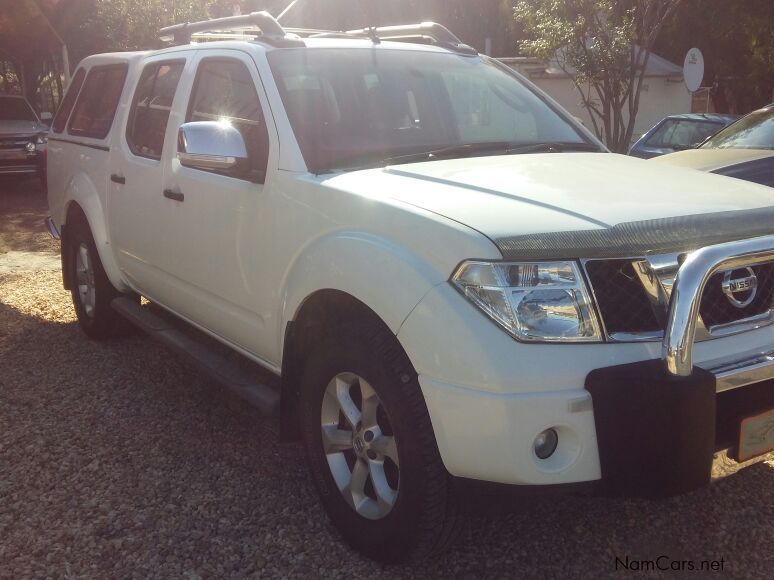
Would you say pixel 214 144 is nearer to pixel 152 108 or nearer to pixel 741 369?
pixel 152 108

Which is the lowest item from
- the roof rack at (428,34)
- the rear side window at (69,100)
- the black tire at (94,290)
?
the black tire at (94,290)

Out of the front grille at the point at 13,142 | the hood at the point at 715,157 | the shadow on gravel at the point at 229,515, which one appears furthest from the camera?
the front grille at the point at 13,142

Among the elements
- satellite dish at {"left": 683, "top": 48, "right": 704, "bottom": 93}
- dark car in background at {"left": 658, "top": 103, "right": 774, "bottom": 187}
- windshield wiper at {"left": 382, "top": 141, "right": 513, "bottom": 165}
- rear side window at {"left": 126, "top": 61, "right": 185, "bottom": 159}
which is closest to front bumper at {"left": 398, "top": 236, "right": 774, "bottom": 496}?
windshield wiper at {"left": 382, "top": 141, "right": 513, "bottom": 165}

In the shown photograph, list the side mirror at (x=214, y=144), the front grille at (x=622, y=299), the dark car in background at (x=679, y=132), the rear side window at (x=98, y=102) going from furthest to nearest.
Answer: the dark car in background at (x=679, y=132)
the rear side window at (x=98, y=102)
the side mirror at (x=214, y=144)
the front grille at (x=622, y=299)

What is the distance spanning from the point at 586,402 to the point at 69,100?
16.4 feet

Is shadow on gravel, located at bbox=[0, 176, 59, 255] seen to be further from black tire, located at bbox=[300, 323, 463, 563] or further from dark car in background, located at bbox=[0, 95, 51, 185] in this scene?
black tire, located at bbox=[300, 323, 463, 563]

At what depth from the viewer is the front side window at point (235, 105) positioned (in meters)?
3.64

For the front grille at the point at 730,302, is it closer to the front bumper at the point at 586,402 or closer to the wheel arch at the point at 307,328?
the front bumper at the point at 586,402

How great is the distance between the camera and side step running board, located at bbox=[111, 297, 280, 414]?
355 cm

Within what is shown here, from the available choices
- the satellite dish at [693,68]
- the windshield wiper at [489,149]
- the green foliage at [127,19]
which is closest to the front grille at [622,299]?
the windshield wiper at [489,149]

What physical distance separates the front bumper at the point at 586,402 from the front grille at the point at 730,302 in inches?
6.9

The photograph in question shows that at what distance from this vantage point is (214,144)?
3490 mm

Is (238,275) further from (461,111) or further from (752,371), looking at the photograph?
(752,371)

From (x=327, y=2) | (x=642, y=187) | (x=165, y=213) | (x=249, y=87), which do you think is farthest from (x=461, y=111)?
(x=327, y=2)
